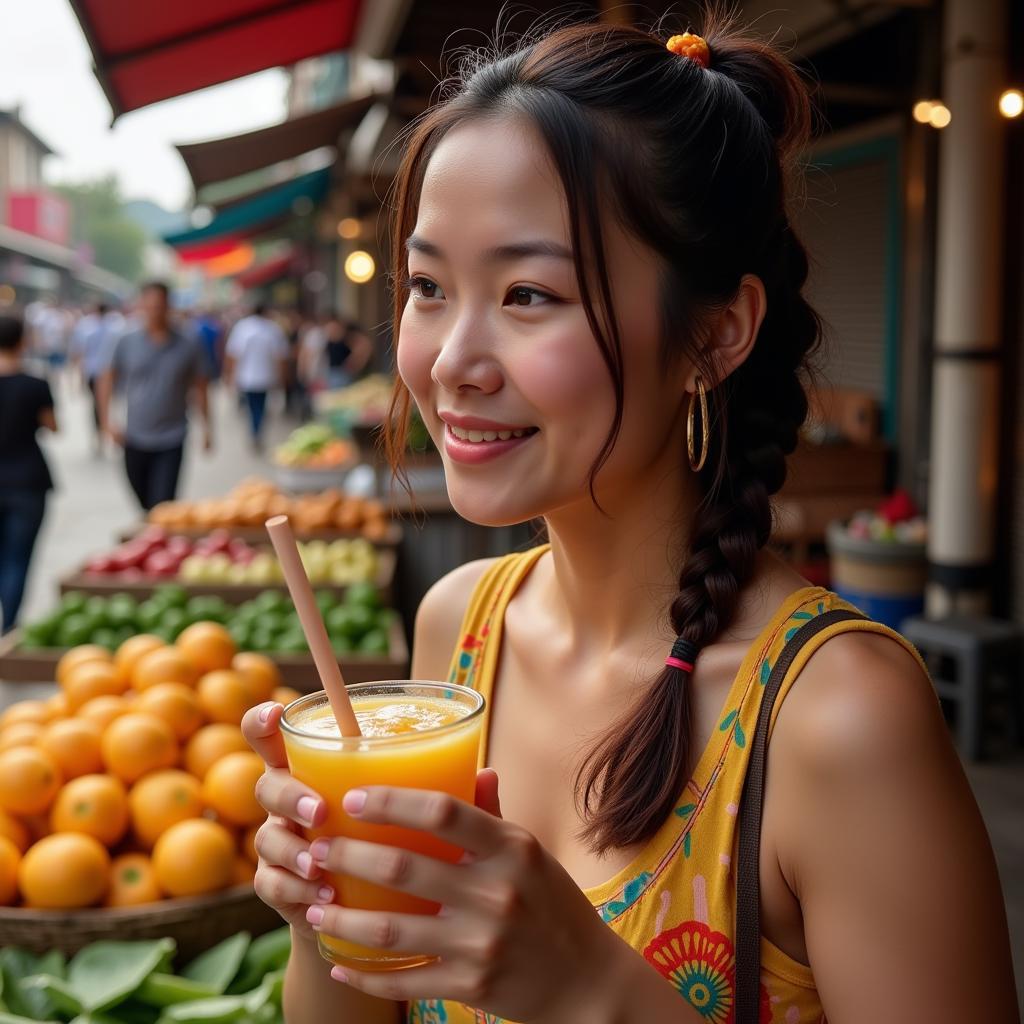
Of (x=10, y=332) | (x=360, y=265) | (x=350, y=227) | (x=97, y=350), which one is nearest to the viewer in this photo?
(x=10, y=332)

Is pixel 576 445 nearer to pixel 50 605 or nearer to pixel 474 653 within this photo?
pixel 474 653

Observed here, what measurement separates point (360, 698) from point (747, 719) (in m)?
0.48

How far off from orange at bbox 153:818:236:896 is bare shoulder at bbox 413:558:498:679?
0.84 metres

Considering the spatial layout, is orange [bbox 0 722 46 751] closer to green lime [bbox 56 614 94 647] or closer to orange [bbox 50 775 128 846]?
orange [bbox 50 775 128 846]

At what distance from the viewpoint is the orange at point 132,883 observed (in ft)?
8.14

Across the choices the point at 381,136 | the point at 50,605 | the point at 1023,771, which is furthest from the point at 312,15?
the point at 1023,771

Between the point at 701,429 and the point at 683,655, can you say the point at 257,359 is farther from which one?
the point at 683,655

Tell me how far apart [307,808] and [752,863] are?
0.54 m

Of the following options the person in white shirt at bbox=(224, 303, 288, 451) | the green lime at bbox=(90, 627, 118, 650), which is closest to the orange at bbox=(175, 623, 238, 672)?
the green lime at bbox=(90, 627, 118, 650)

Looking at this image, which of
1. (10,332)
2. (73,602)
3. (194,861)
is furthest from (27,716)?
(10,332)

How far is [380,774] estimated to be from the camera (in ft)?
3.76

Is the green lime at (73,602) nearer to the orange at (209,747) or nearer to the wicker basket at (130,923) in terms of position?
the orange at (209,747)

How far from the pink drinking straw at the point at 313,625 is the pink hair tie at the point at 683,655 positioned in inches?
17.9

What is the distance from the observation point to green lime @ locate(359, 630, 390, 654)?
449 cm
